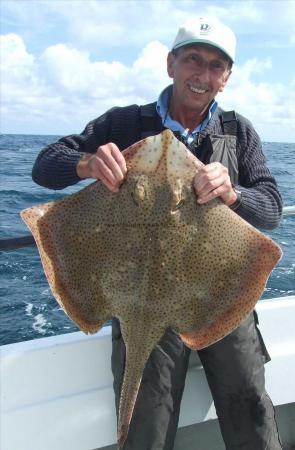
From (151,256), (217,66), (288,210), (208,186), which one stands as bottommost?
(288,210)

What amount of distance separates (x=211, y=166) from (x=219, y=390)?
151 centimetres

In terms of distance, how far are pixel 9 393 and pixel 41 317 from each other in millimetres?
4474

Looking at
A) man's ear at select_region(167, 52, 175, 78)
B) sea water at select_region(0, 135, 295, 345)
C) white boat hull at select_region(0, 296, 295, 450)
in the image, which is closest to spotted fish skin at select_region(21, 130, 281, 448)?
white boat hull at select_region(0, 296, 295, 450)

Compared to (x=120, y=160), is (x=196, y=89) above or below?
above

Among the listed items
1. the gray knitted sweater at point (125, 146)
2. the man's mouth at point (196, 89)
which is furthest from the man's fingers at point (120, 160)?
the man's mouth at point (196, 89)

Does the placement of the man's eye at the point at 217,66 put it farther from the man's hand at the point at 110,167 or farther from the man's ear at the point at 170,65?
the man's hand at the point at 110,167

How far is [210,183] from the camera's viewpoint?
2.37m

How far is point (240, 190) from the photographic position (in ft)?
9.65

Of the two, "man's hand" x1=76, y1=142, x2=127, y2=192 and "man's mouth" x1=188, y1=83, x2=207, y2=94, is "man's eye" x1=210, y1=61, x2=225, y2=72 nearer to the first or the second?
"man's mouth" x1=188, y1=83, x2=207, y2=94

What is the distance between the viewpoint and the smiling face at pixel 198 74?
3.18 m

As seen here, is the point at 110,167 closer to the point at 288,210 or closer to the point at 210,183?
the point at 210,183

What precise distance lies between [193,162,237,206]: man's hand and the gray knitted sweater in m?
0.70

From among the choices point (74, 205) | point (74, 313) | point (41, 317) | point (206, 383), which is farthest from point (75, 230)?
point (41, 317)

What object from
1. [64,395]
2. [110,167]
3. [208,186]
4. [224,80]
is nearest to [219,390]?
[64,395]
